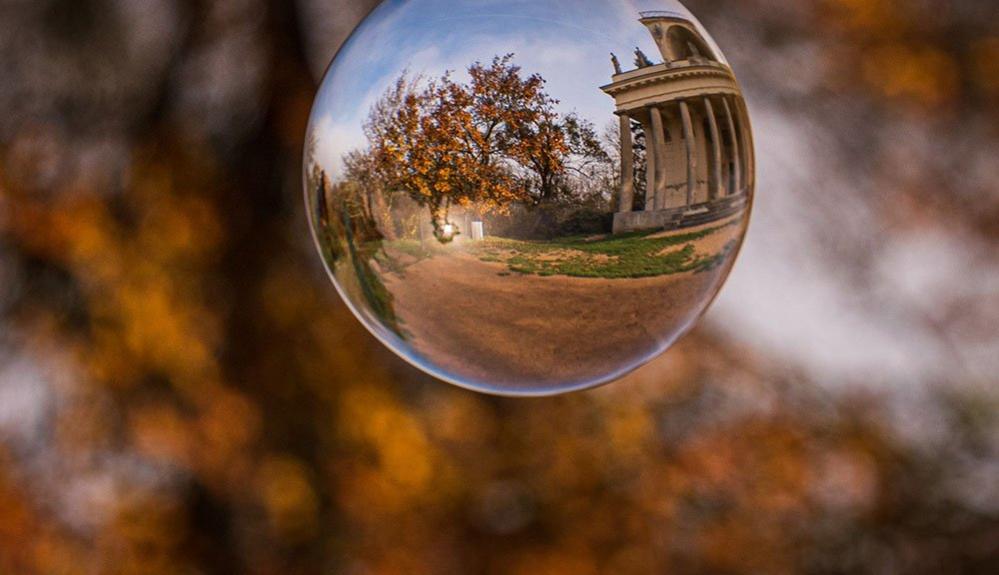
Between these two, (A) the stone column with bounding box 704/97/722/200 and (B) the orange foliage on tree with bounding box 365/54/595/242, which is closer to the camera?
(B) the orange foliage on tree with bounding box 365/54/595/242

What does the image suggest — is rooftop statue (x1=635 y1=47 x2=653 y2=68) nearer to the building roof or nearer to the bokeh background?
the building roof

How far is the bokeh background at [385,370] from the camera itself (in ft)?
15.0

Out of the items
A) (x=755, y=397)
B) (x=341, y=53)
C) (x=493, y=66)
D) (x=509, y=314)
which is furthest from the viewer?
(x=755, y=397)

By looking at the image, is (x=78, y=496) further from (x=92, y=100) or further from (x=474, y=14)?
(x=474, y=14)

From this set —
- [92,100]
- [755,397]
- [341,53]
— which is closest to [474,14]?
[341,53]

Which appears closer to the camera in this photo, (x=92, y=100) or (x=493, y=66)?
(x=493, y=66)

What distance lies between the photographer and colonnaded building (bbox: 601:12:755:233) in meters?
1.53

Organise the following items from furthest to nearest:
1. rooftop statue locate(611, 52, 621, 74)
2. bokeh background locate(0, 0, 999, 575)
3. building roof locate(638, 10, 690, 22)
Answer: bokeh background locate(0, 0, 999, 575) → building roof locate(638, 10, 690, 22) → rooftop statue locate(611, 52, 621, 74)

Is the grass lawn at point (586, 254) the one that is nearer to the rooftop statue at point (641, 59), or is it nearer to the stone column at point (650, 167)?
the stone column at point (650, 167)

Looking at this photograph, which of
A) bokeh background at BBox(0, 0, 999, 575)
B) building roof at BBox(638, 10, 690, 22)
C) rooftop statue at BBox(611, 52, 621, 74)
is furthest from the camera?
bokeh background at BBox(0, 0, 999, 575)

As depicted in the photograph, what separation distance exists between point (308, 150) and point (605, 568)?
11.3 feet

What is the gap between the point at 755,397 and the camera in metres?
4.62

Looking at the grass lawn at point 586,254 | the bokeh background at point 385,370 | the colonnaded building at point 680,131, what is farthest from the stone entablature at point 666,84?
the bokeh background at point 385,370

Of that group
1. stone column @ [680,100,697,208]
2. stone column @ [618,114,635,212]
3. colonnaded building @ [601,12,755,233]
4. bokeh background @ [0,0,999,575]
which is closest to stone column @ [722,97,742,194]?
colonnaded building @ [601,12,755,233]
